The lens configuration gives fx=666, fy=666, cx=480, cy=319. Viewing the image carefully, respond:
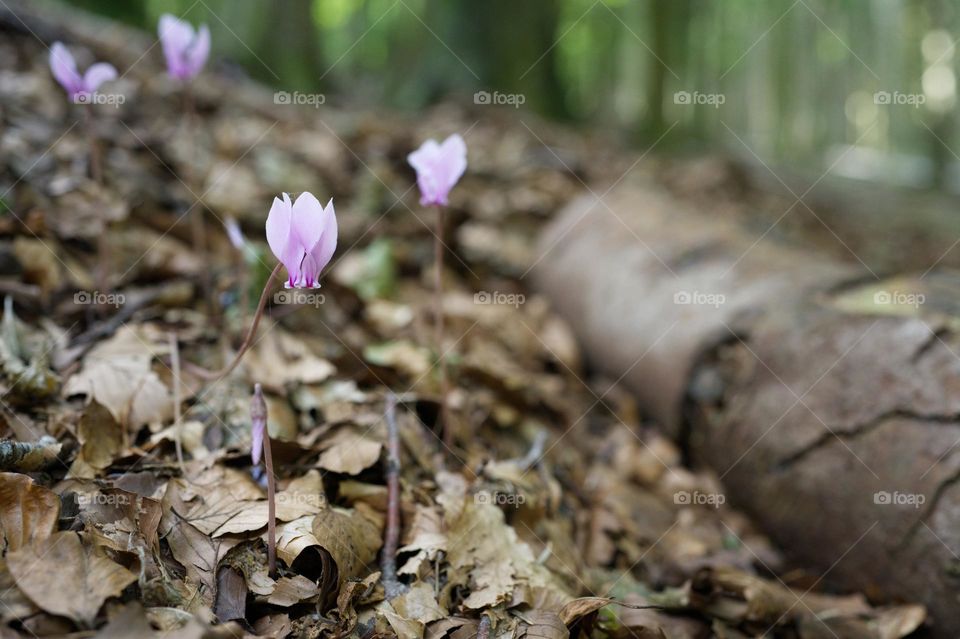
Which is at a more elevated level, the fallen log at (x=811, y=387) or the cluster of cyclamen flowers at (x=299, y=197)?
the cluster of cyclamen flowers at (x=299, y=197)

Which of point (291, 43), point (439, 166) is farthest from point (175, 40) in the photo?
point (291, 43)

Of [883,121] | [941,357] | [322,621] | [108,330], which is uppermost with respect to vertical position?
[883,121]

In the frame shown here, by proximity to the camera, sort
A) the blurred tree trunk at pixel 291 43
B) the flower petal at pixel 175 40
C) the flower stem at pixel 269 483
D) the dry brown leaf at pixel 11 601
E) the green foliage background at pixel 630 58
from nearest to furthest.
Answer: the dry brown leaf at pixel 11 601, the flower stem at pixel 269 483, the flower petal at pixel 175 40, the blurred tree trunk at pixel 291 43, the green foliage background at pixel 630 58

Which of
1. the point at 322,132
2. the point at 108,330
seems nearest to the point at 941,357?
the point at 108,330

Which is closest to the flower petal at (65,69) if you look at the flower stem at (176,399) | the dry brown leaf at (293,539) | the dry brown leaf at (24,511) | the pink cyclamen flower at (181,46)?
the pink cyclamen flower at (181,46)

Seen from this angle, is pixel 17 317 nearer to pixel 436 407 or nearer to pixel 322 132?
pixel 436 407

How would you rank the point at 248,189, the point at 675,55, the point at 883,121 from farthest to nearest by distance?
the point at 883,121 → the point at 675,55 → the point at 248,189

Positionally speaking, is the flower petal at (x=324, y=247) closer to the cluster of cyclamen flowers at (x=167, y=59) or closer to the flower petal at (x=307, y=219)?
the flower petal at (x=307, y=219)
